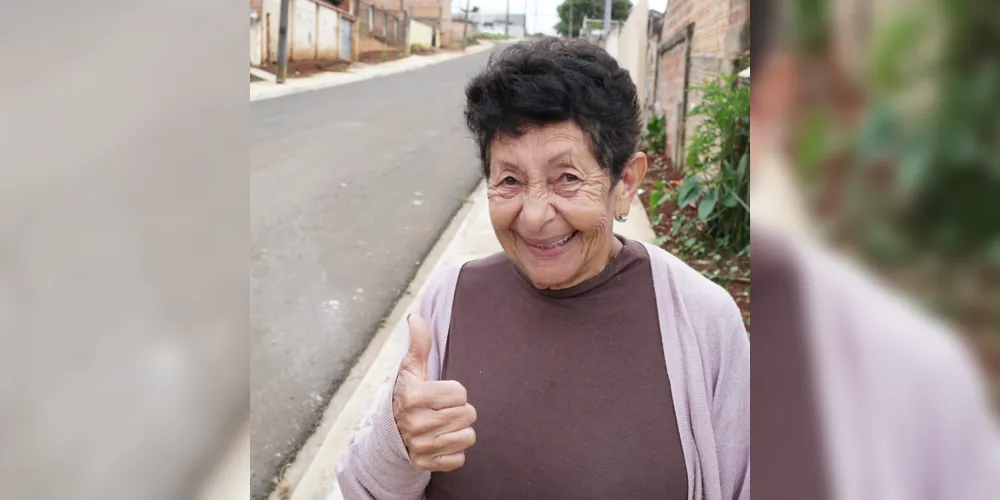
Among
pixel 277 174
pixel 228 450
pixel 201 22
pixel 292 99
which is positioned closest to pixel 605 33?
pixel 201 22

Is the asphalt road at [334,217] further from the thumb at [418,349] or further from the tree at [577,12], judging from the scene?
the thumb at [418,349]

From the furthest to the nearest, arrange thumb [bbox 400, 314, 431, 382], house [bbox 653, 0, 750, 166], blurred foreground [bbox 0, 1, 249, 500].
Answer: thumb [bbox 400, 314, 431, 382]
house [bbox 653, 0, 750, 166]
blurred foreground [bbox 0, 1, 249, 500]

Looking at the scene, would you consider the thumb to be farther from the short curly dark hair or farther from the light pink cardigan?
the short curly dark hair

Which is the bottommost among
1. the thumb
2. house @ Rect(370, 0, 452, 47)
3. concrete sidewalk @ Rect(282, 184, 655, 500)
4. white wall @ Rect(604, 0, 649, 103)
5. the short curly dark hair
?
concrete sidewalk @ Rect(282, 184, 655, 500)

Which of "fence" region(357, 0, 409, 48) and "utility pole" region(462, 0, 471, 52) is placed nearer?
"utility pole" region(462, 0, 471, 52)

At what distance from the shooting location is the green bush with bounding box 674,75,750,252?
105 centimetres

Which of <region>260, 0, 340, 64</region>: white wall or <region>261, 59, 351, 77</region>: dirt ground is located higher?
<region>260, 0, 340, 64</region>: white wall

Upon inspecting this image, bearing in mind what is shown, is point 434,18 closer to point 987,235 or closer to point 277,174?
point 277,174

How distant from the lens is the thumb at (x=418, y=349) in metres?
0.75

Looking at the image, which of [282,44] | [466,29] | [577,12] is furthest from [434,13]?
[577,12]

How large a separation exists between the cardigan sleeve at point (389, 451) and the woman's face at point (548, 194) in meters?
0.15

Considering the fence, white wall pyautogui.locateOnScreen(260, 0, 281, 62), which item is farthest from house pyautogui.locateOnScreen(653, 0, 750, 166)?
the fence

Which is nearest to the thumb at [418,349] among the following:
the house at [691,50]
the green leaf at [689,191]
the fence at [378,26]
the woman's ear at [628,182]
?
the woman's ear at [628,182]

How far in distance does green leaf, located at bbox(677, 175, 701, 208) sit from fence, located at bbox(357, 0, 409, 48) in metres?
0.92
